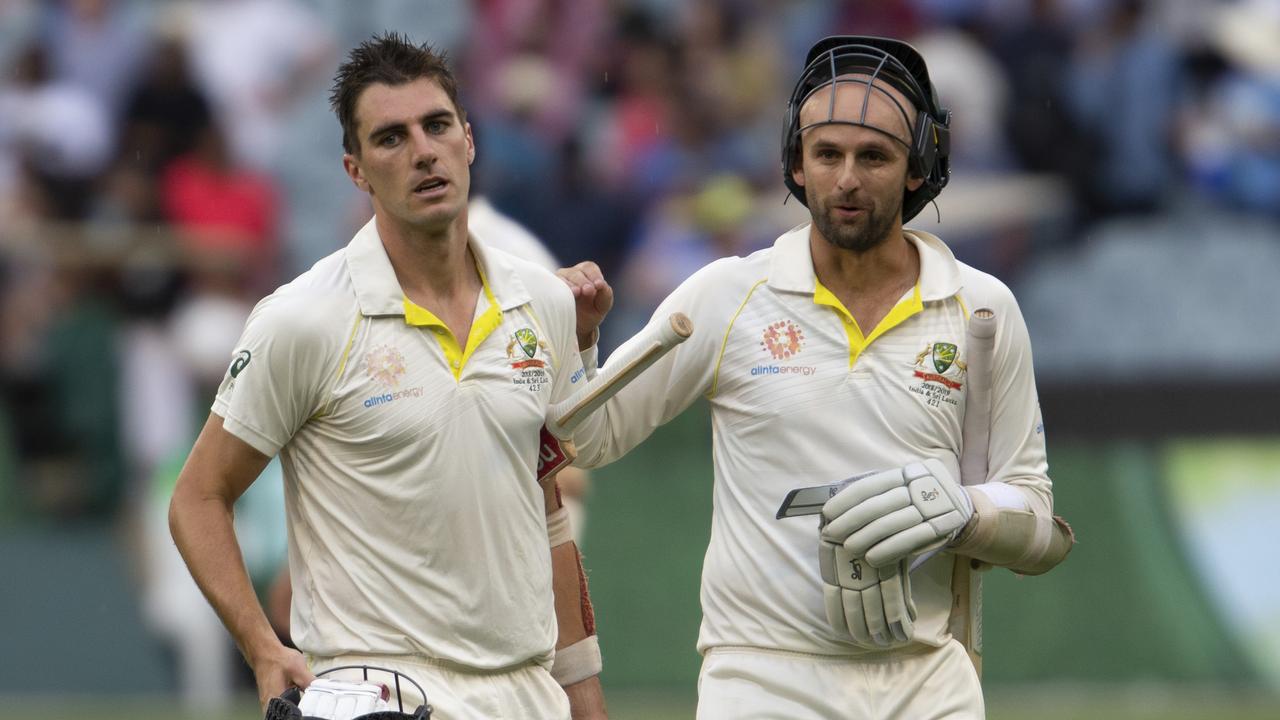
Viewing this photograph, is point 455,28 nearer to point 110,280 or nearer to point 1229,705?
point 110,280

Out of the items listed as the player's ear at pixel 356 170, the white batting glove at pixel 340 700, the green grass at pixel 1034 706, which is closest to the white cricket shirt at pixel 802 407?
the player's ear at pixel 356 170

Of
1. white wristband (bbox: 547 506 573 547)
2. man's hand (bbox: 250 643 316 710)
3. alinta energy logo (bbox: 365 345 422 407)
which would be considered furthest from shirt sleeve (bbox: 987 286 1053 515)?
man's hand (bbox: 250 643 316 710)

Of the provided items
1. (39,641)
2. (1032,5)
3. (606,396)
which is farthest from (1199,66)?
(606,396)

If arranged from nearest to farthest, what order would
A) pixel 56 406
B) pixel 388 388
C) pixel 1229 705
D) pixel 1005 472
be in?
1. pixel 388 388
2. pixel 1005 472
3. pixel 1229 705
4. pixel 56 406

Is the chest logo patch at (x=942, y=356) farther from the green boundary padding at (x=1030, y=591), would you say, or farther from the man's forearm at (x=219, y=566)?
the green boundary padding at (x=1030, y=591)

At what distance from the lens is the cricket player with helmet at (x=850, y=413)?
484cm

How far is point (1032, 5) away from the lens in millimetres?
12711

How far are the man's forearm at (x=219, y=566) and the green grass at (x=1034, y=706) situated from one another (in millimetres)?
5688

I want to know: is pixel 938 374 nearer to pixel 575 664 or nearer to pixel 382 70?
pixel 575 664

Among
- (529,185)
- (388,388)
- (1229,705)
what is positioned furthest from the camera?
(529,185)

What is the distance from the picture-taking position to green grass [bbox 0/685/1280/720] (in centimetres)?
1001

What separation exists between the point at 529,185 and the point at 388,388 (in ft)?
25.7

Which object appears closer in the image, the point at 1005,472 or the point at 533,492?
the point at 533,492

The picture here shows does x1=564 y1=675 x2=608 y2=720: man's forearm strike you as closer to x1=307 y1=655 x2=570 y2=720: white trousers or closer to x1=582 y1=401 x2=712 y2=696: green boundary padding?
x1=307 y1=655 x2=570 y2=720: white trousers
